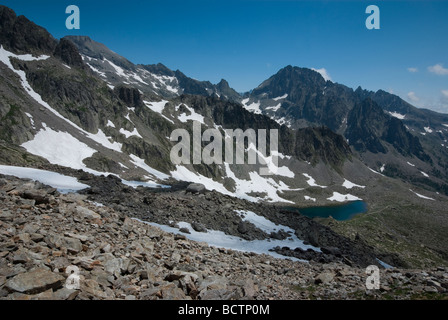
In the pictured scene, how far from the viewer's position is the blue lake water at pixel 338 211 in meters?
143

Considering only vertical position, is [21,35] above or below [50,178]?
above

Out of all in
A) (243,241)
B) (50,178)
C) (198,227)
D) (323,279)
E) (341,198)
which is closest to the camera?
(323,279)

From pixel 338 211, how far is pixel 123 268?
167 metres

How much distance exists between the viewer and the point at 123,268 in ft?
36.9

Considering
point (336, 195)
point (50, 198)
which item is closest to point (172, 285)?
point (50, 198)

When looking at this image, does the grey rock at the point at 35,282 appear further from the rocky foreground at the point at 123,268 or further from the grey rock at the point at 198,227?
the grey rock at the point at 198,227

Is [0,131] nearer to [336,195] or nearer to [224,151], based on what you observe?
[224,151]

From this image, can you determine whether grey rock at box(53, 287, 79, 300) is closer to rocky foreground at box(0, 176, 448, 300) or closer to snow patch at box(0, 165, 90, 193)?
rocky foreground at box(0, 176, 448, 300)

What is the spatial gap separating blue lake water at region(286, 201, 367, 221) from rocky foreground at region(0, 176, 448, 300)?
129m

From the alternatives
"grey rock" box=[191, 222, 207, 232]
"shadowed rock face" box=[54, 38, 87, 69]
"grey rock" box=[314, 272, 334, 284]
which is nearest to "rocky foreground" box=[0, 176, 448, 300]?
"grey rock" box=[314, 272, 334, 284]

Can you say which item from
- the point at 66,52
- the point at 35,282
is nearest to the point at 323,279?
the point at 35,282

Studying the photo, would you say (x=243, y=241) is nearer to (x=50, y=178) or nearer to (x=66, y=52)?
(x=50, y=178)

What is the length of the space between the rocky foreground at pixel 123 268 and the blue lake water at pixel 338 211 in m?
129
